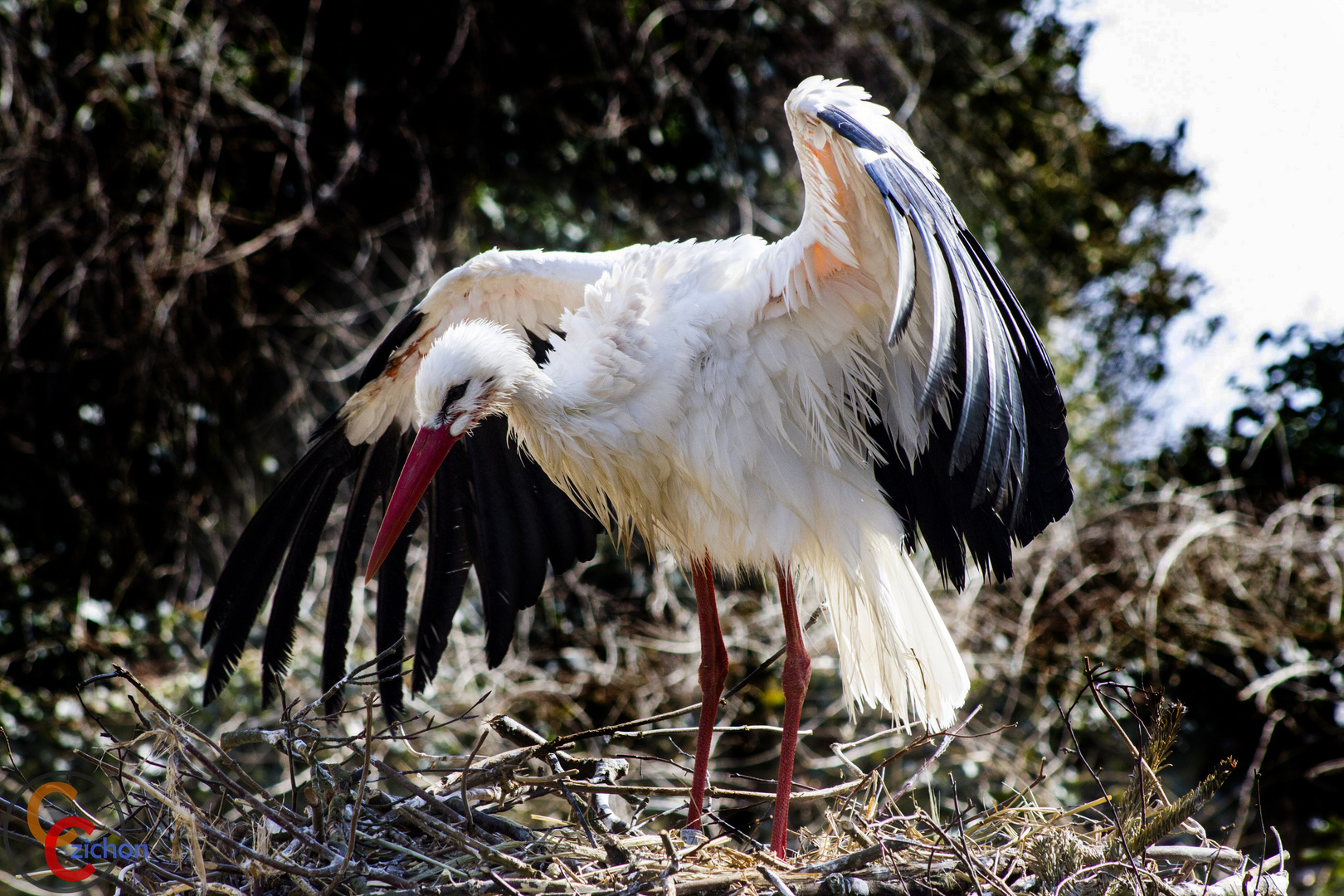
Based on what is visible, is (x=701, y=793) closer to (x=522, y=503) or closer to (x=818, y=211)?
(x=522, y=503)

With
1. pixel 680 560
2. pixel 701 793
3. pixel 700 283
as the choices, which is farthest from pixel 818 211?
pixel 701 793

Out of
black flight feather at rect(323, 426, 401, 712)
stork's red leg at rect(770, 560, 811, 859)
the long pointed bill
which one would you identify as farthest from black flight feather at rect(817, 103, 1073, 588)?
black flight feather at rect(323, 426, 401, 712)

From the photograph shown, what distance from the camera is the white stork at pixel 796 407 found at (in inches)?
56.7

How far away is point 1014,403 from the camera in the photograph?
141 centimetres

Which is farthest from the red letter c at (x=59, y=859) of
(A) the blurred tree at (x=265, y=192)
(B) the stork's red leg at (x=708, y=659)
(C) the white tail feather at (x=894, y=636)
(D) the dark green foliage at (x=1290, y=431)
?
(D) the dark green foliage at (x=1290, y=431)

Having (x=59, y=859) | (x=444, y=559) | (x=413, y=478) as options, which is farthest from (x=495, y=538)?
(x=59, y=859)

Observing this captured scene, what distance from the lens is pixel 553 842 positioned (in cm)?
158

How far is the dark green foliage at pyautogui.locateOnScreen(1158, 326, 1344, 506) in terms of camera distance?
3.32 m

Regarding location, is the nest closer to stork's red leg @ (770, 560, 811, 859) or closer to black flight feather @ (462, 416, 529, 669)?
stork's red leg @ (770, 560, 811, 859)

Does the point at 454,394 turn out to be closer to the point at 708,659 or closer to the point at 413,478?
the point at 413,478

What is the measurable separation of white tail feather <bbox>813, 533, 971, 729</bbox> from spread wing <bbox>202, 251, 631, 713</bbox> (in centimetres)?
64

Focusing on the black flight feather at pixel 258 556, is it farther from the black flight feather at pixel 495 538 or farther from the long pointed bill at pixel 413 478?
the long pointed bill at pixel 413 478

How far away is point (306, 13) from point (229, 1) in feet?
0.83

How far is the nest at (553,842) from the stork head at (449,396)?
1.09 ft
